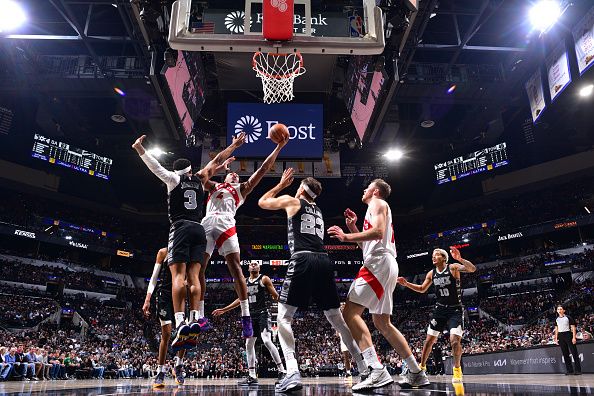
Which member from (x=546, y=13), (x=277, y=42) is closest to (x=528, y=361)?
(x=546, y=13)

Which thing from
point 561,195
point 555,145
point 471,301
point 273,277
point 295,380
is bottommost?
point 295,380

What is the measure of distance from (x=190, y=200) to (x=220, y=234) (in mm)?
999

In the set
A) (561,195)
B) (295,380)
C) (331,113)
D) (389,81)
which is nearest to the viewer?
(295,380)

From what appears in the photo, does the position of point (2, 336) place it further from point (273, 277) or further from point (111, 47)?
point (273, 277)

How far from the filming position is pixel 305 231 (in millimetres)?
4906

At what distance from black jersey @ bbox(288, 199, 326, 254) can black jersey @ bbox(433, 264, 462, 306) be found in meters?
3.93

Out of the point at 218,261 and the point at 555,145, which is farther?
the point at 218,261

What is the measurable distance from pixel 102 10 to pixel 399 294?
1239 inches

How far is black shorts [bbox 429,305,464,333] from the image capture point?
7664 millimetres

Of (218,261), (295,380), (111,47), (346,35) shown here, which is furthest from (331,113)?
(218,261)

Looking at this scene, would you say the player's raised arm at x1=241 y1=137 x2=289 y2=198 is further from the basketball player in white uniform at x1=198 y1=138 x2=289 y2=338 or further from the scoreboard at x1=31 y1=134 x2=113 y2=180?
the scoreboard at x1=31 y1=134 x2=113 y2=180

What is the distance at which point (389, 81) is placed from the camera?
11312 mm

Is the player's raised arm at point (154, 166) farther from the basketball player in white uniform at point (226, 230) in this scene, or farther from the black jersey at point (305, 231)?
the black jersey at point (305, 231)

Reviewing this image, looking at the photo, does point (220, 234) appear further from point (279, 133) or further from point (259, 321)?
point (259, 321)
